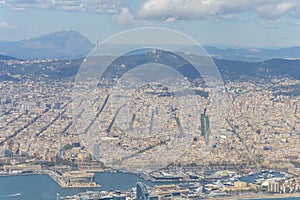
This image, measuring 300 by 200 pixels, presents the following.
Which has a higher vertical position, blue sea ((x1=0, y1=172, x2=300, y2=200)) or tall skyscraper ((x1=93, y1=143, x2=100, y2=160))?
tall skyscraper ((x1=93, y1=143, x2=100, y2=160))

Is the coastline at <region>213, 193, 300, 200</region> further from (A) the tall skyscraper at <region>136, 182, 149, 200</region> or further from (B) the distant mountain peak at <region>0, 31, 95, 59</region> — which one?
(B) the distant mountain peak at <region>0, 31, 95, 59</region>

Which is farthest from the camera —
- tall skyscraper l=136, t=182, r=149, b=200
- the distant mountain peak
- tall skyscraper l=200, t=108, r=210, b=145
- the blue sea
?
the distant mountain peak

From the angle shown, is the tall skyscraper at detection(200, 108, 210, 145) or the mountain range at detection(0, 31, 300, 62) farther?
the mountain range at detection(0, 31, 300, 62)

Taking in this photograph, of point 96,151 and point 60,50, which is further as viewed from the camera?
point 60,50

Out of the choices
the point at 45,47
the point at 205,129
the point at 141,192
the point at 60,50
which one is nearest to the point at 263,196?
the point at 205,129

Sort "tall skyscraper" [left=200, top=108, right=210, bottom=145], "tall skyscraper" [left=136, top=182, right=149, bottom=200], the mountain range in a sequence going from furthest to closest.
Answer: the mountain range → "tall skyscraper" [left=200, top=108, right=210, bottom=145] → "tall skyscraper" [left=136, top=182, right=149, bottom=200]

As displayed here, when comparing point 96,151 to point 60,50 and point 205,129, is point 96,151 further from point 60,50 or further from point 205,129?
point 60,50

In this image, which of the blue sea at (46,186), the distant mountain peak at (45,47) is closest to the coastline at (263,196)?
the blue sea at (46,186)

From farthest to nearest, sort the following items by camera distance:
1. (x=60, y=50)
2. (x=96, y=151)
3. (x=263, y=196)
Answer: (x=60, y=50)
(x=263, y=196)
(x=96, y=151)

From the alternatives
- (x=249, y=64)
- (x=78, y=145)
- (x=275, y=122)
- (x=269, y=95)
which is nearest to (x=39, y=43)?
(x=249, y=64)

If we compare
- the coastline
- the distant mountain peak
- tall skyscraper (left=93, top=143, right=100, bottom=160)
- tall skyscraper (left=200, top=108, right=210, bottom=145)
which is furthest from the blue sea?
the distant mountain peak
